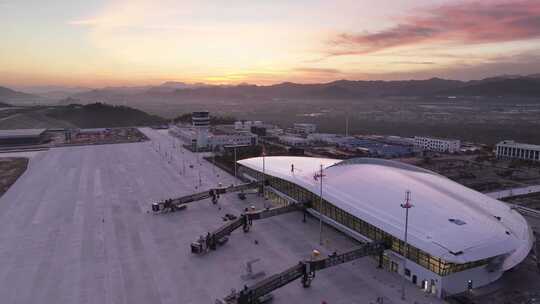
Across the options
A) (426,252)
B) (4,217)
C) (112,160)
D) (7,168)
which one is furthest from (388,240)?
(7,168)

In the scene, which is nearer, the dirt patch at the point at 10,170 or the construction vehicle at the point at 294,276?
the construction vehicle at the point at 294,276

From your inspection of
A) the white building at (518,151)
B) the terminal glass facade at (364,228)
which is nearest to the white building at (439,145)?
the white building at (518,151)

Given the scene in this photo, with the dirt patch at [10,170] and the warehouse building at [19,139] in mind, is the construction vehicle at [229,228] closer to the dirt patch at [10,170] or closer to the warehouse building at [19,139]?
the dirt patch at [10,170]

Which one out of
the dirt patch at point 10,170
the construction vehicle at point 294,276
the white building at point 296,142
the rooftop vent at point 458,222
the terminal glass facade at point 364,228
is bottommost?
the dirt patch at point 10,170

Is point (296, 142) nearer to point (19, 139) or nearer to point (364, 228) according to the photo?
point (364, 228)

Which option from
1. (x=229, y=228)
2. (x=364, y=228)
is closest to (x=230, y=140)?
(x=229, y=228)

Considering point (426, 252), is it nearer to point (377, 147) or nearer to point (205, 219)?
point (205, 219)
